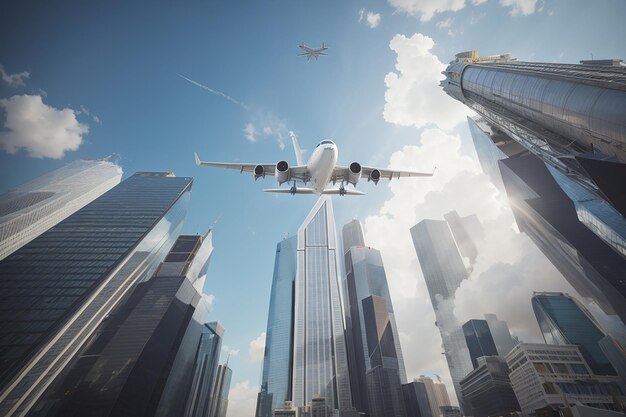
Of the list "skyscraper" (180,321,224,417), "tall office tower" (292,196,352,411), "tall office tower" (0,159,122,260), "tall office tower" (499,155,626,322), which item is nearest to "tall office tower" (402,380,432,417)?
"tall office tower" (292,196,352,411)

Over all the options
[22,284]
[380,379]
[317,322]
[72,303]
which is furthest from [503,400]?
[22,284]

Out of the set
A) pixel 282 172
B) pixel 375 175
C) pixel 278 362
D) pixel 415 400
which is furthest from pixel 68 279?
pixel 415 400

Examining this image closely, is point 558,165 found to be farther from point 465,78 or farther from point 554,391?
point 554,391

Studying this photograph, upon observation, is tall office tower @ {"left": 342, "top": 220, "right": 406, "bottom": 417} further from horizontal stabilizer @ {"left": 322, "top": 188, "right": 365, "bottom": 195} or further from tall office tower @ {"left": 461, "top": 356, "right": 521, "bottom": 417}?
horizontal stabilizer @ {"left": 322, "top": 188, "right": 365, "bottom": 195}

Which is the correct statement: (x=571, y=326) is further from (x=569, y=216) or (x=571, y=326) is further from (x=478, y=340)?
(x=569, y=216)

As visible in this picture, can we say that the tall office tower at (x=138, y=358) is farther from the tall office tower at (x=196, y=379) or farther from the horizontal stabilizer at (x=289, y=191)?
the horizontal stabilizer at (x=289, y=191)

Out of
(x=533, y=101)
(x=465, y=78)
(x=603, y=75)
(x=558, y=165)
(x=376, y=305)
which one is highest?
(x=376, y=305)

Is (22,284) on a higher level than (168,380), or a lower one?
higher
